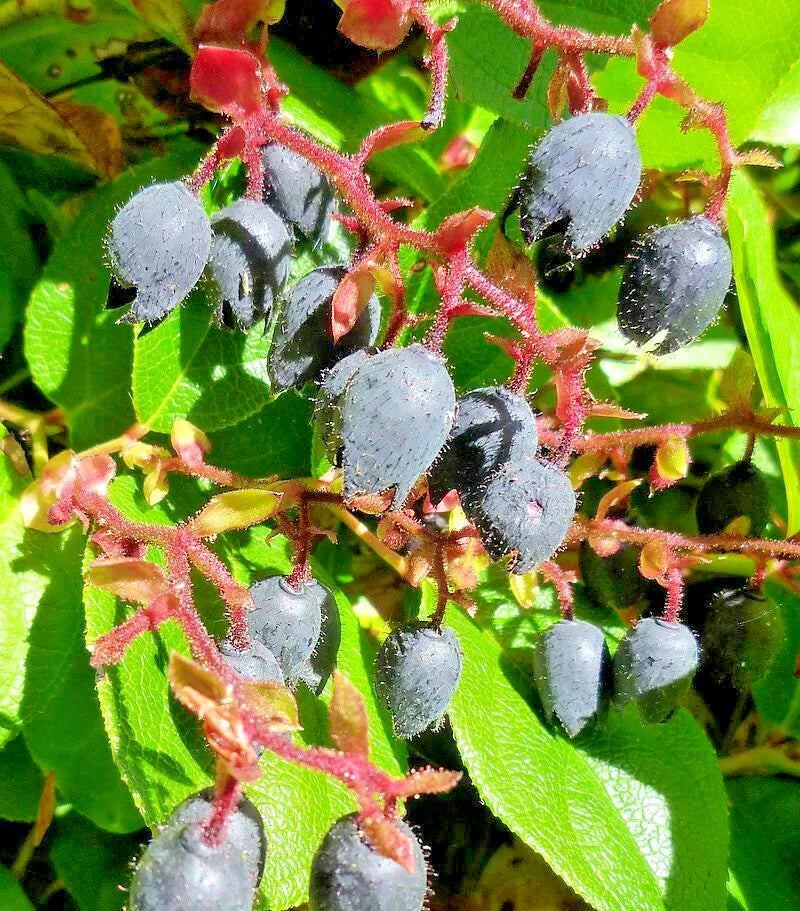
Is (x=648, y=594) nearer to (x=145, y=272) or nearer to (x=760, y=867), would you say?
(x=760, y=867)

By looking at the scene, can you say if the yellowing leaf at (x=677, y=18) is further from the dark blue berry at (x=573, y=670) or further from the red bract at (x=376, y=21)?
the dark blue berry at (x=573, y=670)

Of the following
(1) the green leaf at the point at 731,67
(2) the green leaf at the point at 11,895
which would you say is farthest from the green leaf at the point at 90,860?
(1) the green leaf at the point at 731,67

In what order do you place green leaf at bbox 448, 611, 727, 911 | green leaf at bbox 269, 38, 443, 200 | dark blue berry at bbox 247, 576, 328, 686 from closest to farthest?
dark blue berry at bbox 247, 576, 328, 686 → green leaf at bbox 448, 611, 727, 911 → green leaf at bbox 269, 38, 443, 200

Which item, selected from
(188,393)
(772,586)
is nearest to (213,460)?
(188,393)

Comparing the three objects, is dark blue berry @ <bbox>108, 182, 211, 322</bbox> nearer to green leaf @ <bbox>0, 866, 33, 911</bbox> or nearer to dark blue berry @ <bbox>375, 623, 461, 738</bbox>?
dark blue berry @ <bbox>375, 623, 461, 738</bbox>

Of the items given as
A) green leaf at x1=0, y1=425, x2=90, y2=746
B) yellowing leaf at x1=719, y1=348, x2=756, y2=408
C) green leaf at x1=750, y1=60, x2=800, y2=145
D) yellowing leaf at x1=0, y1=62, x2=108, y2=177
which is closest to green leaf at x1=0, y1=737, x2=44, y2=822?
green leaf at x1=0, y1=425, x2=90, y2=746

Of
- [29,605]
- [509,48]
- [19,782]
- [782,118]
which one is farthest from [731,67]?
[19,782]

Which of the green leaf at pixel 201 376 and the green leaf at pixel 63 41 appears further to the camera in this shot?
the green leaf at pixel 63 41
